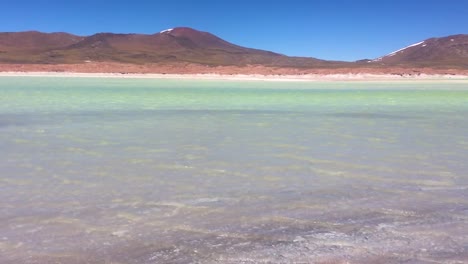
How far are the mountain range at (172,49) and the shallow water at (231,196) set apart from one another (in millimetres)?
73365

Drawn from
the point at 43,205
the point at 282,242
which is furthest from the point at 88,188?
the point at 282,242

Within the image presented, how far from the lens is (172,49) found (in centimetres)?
10338

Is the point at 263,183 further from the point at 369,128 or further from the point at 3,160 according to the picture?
the point at 369,128

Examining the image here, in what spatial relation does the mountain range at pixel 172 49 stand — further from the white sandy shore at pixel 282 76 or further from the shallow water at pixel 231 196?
the shallow water at pixel 231 196

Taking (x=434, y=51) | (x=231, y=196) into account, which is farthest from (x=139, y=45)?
(x=231, y=196)

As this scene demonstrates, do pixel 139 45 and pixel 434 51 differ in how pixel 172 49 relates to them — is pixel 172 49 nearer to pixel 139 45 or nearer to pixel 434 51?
pixel 139 45

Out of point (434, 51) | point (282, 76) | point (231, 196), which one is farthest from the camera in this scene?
point (434, 51)

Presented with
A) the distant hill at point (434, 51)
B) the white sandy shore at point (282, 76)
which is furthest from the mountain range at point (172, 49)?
the white sandy shore at point (282, 76)

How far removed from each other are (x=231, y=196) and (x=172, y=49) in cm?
10094

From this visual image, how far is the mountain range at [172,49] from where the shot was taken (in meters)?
84.3

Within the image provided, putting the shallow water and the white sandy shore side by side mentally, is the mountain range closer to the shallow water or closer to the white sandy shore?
the white sandy shore

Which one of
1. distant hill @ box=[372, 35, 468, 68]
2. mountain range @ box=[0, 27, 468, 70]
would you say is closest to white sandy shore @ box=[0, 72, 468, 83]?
mountain range @ box=[0, 27, 468, 70]

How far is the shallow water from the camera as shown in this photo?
136 inches

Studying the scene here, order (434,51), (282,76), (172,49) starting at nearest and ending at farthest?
1. (282,76)
2. (434,51)
3. (172,49)
